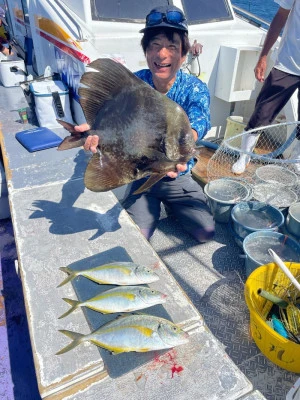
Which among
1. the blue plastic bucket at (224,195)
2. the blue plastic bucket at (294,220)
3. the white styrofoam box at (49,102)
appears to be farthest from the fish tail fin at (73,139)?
the white styrofoam box at (49,102)

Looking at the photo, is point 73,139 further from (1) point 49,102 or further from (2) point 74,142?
(1) point 49,102

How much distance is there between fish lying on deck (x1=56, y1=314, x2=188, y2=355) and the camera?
157 cm

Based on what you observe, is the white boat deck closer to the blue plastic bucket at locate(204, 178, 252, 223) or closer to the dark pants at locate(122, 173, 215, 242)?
the dark pants at locate(122, 173, 215, 242)

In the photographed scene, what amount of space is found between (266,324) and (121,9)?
4.68 m

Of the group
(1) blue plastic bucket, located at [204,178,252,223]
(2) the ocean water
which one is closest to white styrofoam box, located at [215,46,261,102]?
(1) blue plastic bucket, located at [204,178,252,223]

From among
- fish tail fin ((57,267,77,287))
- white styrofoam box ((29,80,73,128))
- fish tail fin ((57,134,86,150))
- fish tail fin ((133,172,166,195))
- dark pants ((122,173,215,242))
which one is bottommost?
dark pants ((122,173,215,242))

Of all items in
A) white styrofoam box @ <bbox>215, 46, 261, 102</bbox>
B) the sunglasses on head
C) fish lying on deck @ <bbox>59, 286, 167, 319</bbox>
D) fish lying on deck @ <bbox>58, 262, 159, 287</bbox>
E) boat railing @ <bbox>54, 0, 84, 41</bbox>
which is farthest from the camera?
white styrofoam box @ <bbox>215, 46, 261, 102</bbox>

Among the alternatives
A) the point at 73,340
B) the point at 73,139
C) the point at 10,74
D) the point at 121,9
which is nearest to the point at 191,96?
the point at 73,139

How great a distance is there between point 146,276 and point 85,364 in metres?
0.60

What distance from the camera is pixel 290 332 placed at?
209cm

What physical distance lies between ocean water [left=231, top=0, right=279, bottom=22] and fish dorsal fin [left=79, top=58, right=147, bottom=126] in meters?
21.1

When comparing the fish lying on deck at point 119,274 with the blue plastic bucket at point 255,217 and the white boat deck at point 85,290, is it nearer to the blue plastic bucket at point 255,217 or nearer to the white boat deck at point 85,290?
the white boat deck at point 85,290

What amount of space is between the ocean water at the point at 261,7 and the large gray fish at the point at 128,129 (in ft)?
69.3

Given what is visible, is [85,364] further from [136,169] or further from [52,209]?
[52,209]
